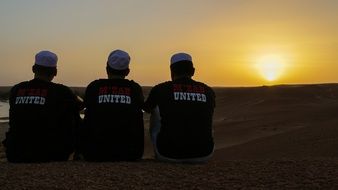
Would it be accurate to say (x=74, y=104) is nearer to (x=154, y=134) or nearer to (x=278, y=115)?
(x=154, y=134)

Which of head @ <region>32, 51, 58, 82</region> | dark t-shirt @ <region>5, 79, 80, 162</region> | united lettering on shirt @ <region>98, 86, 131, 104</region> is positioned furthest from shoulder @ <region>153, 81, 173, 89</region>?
head @ <region>32, 51, 58, 82</region>

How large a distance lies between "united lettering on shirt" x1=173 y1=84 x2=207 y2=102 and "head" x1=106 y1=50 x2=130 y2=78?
0.72 metres

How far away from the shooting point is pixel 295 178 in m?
6.25

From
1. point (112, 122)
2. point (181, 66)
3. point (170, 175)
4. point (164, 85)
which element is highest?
point (181, 66)

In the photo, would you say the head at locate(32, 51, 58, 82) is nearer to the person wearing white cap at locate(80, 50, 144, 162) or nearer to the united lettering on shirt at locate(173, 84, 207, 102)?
the person wearing white cap at locate(80, 50, 144, 162)

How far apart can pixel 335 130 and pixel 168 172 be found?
886 cm

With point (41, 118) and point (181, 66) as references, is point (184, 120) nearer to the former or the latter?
point (181, 66)

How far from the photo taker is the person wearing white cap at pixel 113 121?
748 centimetres

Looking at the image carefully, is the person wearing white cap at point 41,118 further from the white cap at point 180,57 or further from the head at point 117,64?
the white cap at point 180,57

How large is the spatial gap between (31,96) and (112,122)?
3.56 ft

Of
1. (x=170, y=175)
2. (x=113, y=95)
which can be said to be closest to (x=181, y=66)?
(x=113, y=95)

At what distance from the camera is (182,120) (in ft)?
24.3

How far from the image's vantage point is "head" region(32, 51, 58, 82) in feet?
25.3

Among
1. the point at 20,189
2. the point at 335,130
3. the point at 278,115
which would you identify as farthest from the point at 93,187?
the point at 278,115
